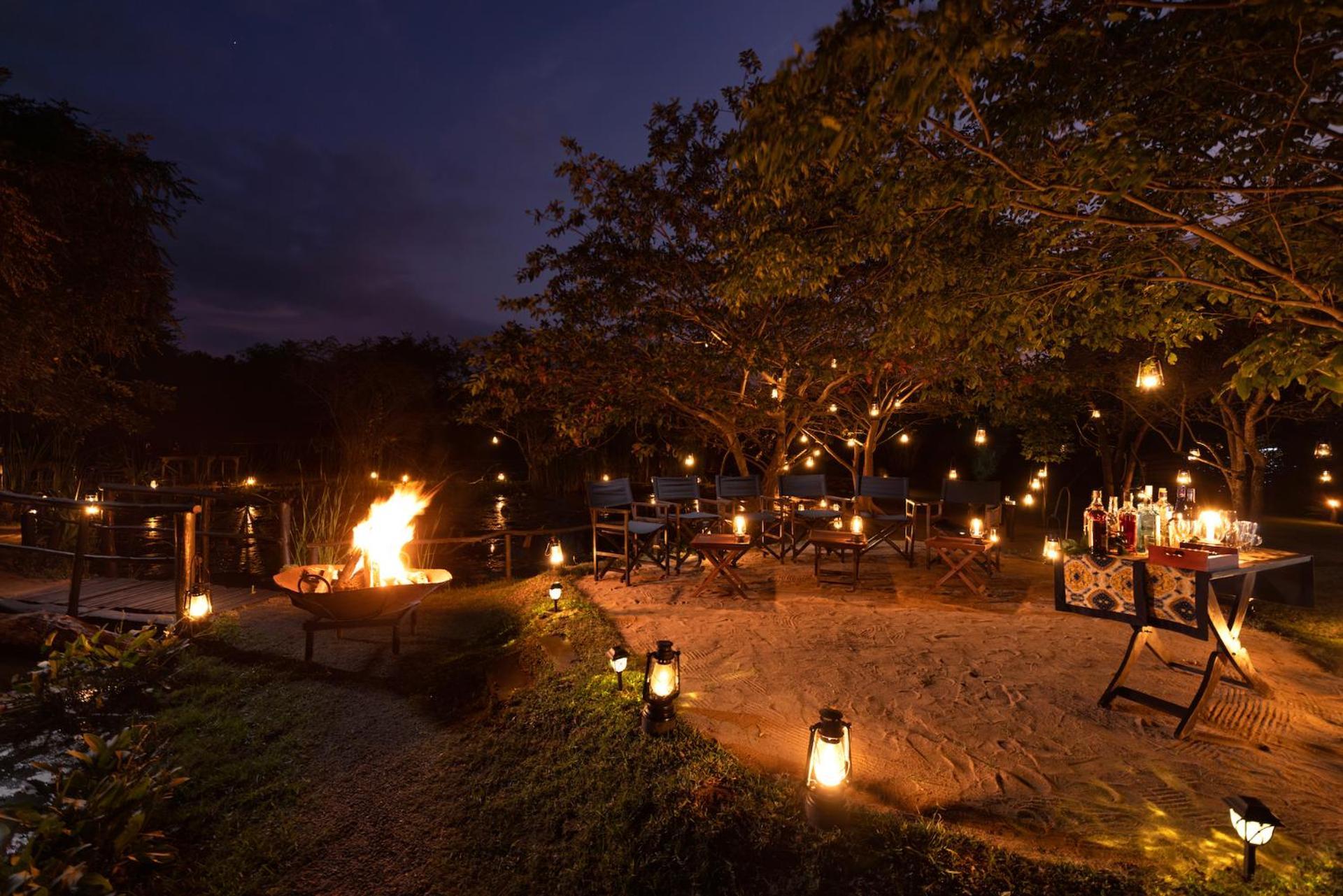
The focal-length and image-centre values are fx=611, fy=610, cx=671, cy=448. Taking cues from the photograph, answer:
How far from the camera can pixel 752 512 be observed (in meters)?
8.34

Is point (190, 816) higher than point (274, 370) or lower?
lower

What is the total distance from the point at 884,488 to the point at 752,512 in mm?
1811

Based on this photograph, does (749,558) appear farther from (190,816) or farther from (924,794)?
(190,816)

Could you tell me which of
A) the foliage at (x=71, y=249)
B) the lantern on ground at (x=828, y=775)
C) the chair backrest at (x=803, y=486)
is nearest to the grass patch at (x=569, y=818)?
the lantern on ground at (x=828, y=775)

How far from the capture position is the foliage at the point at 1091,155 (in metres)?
2.57

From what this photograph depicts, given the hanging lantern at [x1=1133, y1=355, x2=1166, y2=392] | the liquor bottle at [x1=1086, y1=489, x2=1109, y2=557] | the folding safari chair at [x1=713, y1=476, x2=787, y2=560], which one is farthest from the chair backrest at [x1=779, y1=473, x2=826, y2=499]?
the liquor bottle at [x1=1086, y1=489, x2=1109, y2=557]

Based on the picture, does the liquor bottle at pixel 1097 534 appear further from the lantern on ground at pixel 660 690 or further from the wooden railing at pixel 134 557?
the wooden railing at pixel 134 557

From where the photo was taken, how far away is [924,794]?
2650mm

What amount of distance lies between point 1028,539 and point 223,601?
445 inches

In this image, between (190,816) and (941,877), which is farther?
(190,816)

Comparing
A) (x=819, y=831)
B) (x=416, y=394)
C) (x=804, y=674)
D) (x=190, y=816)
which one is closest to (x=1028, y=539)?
(x=804, y=674)

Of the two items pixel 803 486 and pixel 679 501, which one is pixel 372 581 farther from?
pixel 803 486

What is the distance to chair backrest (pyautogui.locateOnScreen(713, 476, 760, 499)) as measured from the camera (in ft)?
26.5

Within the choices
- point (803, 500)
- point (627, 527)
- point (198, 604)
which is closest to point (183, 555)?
point (198, 604)
